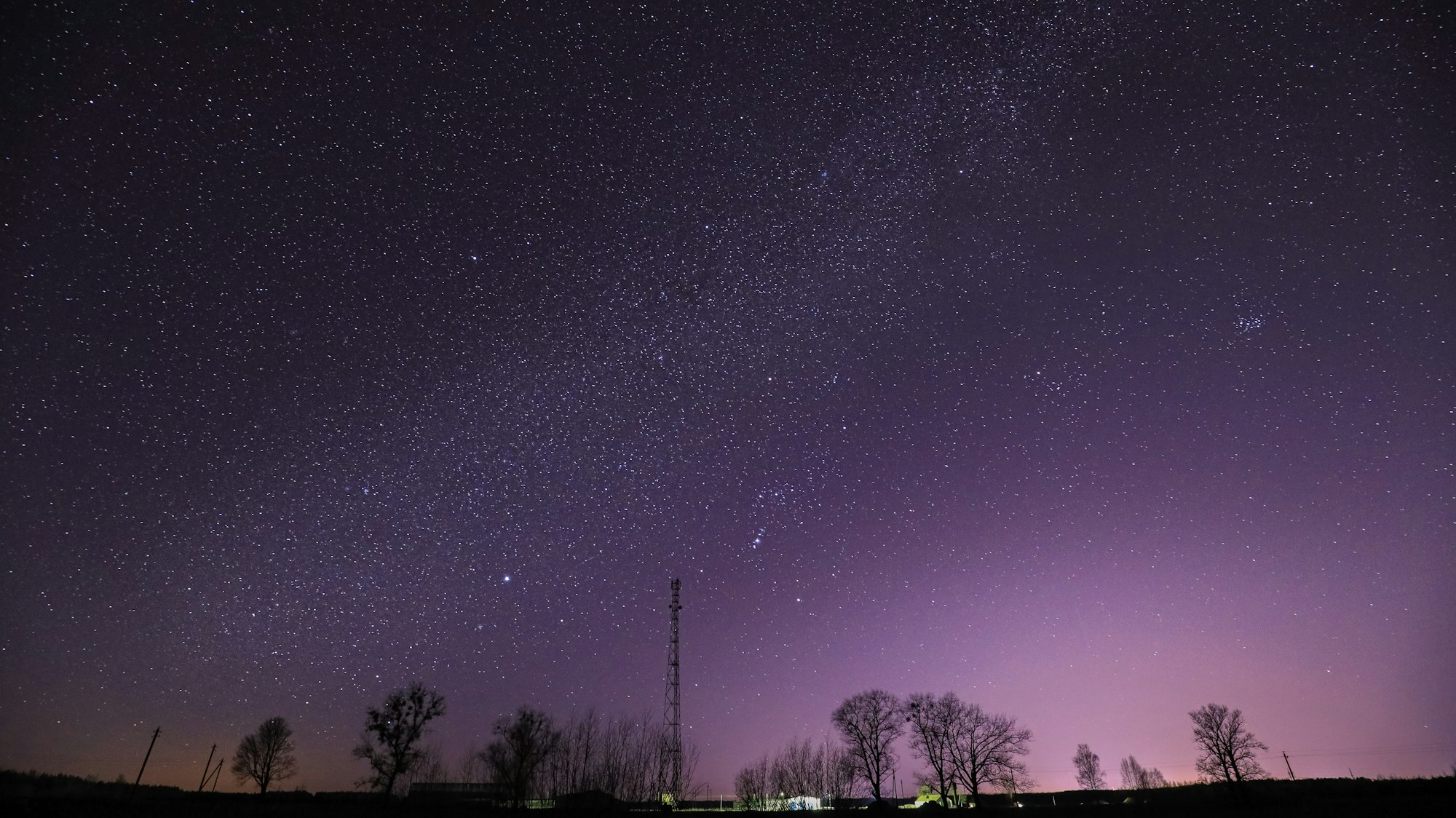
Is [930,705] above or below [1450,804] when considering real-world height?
above

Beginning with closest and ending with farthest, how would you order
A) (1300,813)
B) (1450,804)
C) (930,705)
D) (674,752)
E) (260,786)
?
(1450,804)
(1300,813)
(674,752)
(930,705)
(260,786)

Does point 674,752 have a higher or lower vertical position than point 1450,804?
higher

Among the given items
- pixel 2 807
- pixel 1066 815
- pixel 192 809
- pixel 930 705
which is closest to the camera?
pixel 2 807

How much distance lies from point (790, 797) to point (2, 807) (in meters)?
71.2

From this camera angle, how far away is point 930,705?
75.8 metres

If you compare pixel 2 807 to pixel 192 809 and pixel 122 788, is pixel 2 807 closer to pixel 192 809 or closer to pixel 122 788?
pixel 192 809

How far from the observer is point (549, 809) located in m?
58.5

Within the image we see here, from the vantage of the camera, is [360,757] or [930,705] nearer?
[360,757]

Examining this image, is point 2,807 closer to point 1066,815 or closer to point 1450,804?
point 1066,815

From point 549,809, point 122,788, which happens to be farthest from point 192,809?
point 122,788

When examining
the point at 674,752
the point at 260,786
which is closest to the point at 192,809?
the point at 674,752

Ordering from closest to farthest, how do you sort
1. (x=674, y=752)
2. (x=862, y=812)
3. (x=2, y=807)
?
1. (x=2, y=807)
2. (x=862, y=812)
3. (x=674, y=752)

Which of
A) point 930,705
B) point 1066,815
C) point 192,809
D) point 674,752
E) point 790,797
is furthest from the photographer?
point 790,797

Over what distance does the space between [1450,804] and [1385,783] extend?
28531mm
